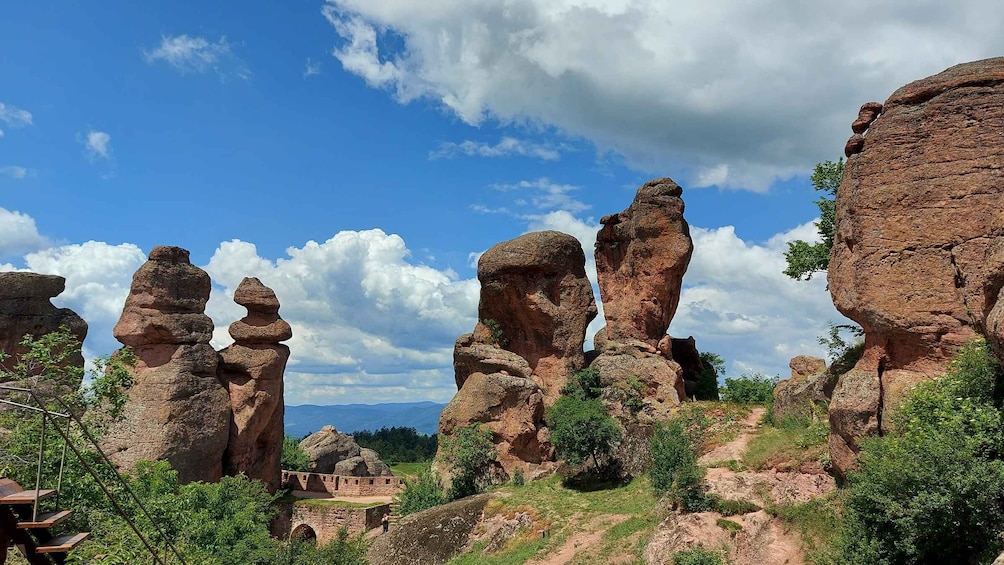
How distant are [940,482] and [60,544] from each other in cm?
1374

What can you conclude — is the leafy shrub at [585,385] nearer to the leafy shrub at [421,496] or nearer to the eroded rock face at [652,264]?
the eroded rock face at [652,264]

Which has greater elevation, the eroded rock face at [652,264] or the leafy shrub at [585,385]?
the eroded rock face at [652,264]

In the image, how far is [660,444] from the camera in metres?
22.2

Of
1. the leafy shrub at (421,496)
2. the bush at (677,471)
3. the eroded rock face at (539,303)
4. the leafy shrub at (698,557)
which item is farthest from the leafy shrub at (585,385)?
the leafy shrub at (698,557)

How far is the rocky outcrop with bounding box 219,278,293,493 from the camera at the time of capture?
31.6 metres

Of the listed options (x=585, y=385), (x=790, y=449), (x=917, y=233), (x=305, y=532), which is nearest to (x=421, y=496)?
(x=585, y=385)

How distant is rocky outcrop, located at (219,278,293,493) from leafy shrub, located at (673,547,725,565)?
2255 cm

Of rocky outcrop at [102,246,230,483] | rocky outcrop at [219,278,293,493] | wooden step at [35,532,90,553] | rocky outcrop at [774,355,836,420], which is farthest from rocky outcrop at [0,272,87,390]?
rocky outcrop at [774,355,836,420]

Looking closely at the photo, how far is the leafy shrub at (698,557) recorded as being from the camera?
53.1 feet

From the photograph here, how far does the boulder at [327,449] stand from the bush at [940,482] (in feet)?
146

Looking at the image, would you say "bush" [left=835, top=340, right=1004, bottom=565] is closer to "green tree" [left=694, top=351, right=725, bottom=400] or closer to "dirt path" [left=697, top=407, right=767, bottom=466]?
"dirt path" [left=697, top=407, right=767, bottom=466]

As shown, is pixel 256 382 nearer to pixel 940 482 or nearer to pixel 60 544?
pixel 60 544

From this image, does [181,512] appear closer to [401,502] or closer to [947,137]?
[401,502]

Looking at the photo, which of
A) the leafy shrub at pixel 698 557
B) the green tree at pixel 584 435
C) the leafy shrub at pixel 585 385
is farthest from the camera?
the leafy shrub at pixel 585 385
